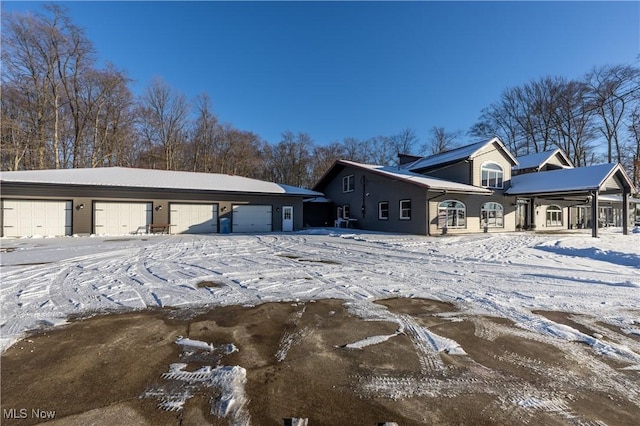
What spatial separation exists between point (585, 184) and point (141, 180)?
84.0 feet

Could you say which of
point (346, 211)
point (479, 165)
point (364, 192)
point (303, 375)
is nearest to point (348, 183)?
point (346, 211)

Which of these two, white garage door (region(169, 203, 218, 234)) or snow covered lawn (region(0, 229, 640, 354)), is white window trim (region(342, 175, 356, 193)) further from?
snow covered lawn (region(0, 229, 640, 354))

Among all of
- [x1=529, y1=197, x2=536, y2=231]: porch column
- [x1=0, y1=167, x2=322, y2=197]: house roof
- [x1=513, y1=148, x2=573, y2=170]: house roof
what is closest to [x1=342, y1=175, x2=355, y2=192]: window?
[x1=0, y1=167, x2=322, y2=197]: house roof

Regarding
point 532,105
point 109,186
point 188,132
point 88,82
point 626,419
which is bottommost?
point 626,419

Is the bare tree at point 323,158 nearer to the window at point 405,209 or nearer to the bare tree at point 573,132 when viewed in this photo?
the window at point 405,209

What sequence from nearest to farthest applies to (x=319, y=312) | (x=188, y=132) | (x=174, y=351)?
(x=174, y=351) → (x=319, y=312) → (x=188, y=132)

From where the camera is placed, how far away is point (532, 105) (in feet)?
108

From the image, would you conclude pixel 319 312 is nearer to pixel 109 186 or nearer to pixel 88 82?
pixel 109 186

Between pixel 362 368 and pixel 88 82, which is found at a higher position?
pixel 88 82

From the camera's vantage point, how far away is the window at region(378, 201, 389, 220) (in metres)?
18.7

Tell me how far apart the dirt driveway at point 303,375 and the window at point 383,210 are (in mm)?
15058

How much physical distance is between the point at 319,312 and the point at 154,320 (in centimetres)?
224

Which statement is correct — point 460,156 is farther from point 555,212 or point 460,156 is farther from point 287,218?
point 287,218

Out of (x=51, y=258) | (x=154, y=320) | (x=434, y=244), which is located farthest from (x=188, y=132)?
(x=154, y=320)
